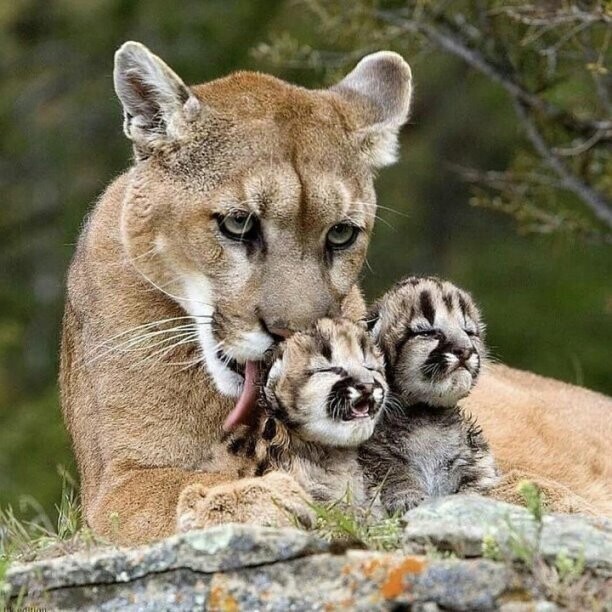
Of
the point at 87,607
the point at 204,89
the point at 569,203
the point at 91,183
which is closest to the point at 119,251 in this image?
the point at 204,89

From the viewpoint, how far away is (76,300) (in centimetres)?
868

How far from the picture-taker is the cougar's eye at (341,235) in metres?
7.97

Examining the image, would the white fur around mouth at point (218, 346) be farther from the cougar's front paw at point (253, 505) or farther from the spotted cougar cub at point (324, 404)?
the cougar's front paw at point (253, 505)

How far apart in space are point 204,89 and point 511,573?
12.6ft

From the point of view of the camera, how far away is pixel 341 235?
Answer: 8.03 meters

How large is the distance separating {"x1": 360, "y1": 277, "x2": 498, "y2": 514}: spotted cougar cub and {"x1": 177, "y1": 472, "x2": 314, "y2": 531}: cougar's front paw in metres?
0.47

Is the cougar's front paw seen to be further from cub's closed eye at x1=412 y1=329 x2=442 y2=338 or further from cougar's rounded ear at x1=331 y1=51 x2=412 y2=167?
cougar's rounded ear at x1=331 y1=51 x2=412 y2=167

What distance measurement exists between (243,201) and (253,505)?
1763 mm

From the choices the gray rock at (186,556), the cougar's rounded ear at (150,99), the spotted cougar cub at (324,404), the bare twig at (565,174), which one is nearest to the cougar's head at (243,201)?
the cougar's rounded ear at (150,99)

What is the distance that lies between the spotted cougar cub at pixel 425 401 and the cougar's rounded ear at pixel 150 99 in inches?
66.2

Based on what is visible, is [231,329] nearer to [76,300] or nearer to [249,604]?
[76,300]

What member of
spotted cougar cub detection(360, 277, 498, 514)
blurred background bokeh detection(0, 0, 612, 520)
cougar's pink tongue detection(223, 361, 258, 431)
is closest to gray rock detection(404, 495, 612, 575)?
spotted cougar cub detection(360, 277, 498, 514)

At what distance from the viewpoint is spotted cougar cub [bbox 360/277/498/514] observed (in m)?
7.07

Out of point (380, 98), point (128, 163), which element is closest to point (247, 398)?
point (380, 98)
